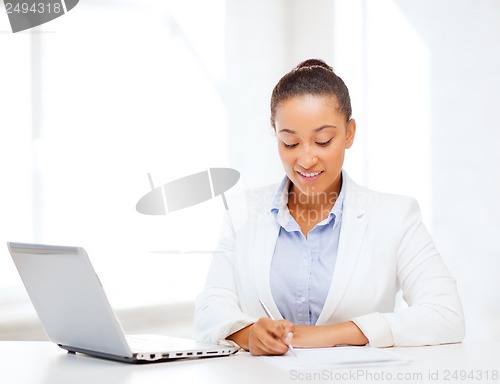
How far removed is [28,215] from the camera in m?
3.56

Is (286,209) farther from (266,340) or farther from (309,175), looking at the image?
(266,340)

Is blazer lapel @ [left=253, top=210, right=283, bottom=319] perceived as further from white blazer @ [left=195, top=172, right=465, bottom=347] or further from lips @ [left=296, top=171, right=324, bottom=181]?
lips @ [left=296, top=171, right=324, bottom=181]

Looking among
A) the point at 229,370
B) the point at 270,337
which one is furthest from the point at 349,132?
the point at 229,370

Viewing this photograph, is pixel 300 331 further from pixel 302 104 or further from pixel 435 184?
pixel 435 184

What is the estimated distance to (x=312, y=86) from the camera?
2.20 m

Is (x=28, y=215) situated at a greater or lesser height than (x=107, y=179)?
lesser

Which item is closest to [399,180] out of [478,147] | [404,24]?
[478,147]

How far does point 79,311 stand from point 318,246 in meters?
0.82

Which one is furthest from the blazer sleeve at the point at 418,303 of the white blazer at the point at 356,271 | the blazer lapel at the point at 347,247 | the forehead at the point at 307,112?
the forehead at the point at 307,112

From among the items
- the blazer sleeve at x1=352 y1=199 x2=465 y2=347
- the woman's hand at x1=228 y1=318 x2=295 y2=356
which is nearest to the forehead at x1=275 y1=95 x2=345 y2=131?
the blazer sleeve at x1=352 y1=199 x2=465 y2=347

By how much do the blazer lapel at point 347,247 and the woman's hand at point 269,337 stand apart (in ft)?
1.09

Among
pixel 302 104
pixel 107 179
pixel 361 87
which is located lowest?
pixel 302 104

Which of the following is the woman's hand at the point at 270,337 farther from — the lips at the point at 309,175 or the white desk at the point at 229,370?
the lips at the point at 309,175

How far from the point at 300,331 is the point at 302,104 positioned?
0.66 meters
